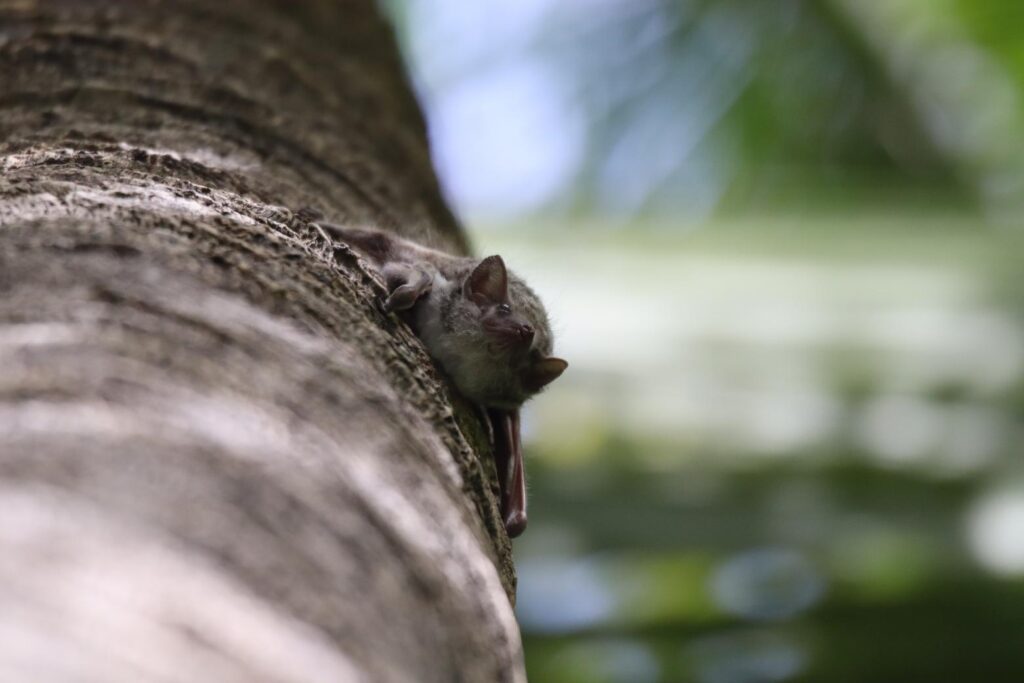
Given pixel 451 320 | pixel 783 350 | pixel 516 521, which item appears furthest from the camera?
pixel 783 350

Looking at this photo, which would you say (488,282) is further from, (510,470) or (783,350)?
(783,350)

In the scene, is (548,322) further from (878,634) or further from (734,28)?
(734,28)

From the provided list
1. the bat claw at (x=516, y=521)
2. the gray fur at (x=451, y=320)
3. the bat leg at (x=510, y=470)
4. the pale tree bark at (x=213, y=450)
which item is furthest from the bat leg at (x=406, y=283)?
the bat claw at (x=516, y=521)

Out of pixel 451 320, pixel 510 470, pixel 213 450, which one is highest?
pixel 451 320

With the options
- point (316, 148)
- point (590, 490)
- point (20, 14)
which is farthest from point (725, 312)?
point (20, 14)

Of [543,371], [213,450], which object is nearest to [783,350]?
[543,371]

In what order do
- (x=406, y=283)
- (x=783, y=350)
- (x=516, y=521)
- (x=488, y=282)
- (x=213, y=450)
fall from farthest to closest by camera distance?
(x=783, y=350) < (x=488, y=282) < (x=516, y=521) < (x=406, y=283) < (x=213, y=450)

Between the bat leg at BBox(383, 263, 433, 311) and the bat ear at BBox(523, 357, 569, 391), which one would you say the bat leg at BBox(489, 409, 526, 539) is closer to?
the bat ear at BBox(523, 357, 569, 391)

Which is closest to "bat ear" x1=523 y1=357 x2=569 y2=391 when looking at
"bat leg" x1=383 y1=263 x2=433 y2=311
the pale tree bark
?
"bat leg" x1=383 y1=263 x2=433 y2=311
